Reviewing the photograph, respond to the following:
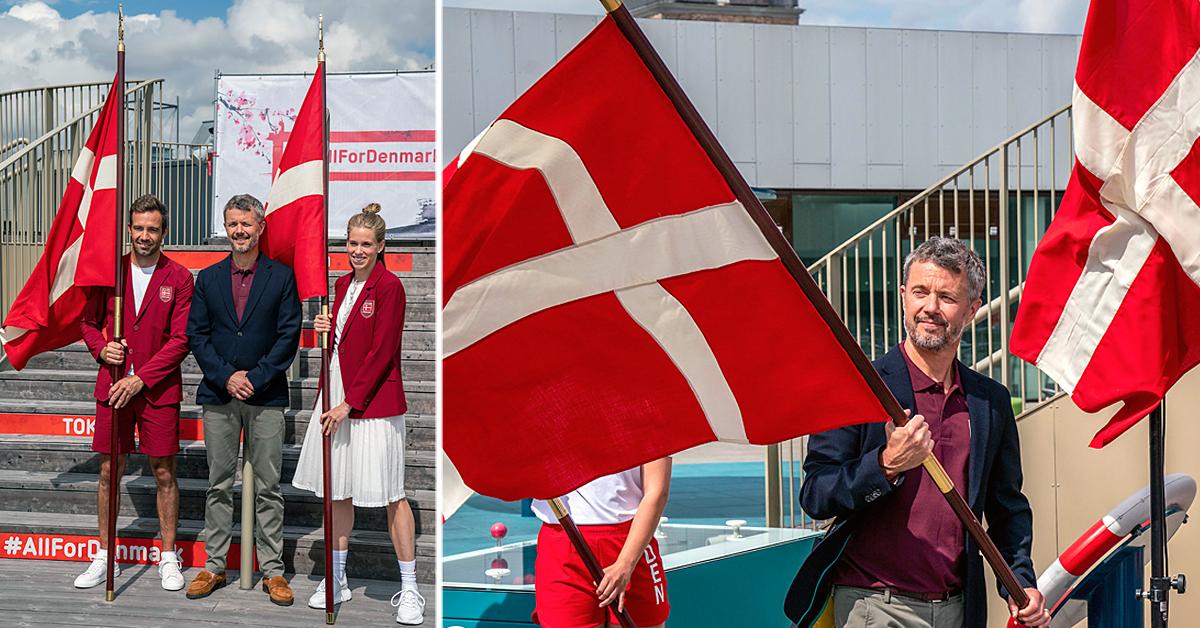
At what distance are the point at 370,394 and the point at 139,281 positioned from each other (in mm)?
1554

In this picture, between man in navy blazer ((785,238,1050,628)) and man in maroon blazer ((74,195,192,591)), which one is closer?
man in navy blazer ((785,238,1050,628))

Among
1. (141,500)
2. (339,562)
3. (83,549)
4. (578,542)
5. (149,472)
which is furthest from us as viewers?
(149,472)

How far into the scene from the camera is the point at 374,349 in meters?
6.00

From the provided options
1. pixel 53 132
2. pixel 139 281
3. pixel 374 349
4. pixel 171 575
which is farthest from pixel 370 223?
pixel 53 132

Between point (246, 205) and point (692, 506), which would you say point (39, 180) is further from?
point (692, 506)

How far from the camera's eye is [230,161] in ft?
38.6

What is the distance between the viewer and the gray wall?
1573 centimetres

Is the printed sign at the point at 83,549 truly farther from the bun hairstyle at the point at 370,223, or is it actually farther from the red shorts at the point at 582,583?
the red shorts at the point at 582,583

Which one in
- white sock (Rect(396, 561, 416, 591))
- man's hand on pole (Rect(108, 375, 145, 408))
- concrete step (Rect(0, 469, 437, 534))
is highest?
man's hand on pole (Rect(108, 375, 145, 408))

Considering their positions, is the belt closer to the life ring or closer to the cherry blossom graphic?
the life ring

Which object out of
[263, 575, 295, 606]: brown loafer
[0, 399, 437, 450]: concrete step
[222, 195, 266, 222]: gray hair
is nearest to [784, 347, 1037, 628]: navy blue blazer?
[263, 575, 295, 606]: brown loafer

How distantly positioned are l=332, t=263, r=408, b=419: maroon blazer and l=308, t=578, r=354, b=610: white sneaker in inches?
38.3

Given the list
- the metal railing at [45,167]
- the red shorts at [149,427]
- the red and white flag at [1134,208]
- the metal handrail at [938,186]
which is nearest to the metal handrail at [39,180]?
the metal railing at [45,167]

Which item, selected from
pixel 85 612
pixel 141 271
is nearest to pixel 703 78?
pixel 141 271
